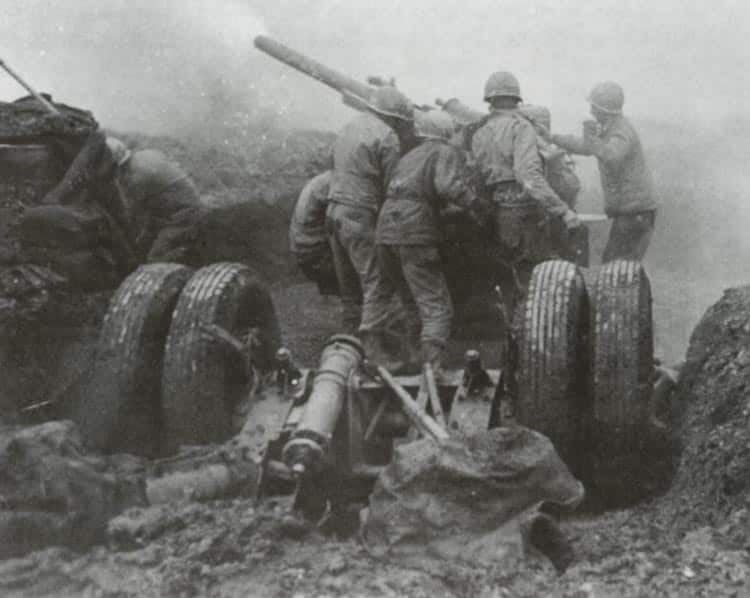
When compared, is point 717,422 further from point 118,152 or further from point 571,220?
point 118,152

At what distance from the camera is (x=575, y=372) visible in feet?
18.9

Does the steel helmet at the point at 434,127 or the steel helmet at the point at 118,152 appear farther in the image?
the steel helmet at the point at 118,152

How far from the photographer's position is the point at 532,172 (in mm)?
7605

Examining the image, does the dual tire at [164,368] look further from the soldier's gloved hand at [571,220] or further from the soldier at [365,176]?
the soldier's gloved hand at [571,220]

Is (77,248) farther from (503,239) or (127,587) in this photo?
(127,587)

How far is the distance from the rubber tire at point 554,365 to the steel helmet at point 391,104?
1848 mm

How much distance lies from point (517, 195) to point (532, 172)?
0.78ft

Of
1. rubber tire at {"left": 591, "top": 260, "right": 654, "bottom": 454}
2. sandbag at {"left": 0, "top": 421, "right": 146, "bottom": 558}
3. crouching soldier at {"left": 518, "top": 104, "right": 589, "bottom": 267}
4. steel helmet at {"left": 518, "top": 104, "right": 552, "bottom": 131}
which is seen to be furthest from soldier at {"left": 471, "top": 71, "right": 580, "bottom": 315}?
sandbag at {"left": 0, "top": 421, "right": 146, "bottom": 558}

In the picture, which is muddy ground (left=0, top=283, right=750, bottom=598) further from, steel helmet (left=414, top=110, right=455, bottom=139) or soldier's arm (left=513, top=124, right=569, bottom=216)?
steel helmet (left=414, top=110, right=455, bottom=139)

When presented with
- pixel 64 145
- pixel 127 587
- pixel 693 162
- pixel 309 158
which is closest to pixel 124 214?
pixel 64 145

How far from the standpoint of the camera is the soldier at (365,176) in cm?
729

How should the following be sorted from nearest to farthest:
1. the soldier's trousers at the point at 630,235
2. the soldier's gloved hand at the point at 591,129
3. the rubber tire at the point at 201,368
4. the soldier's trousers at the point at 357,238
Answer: the rubber tire at the point at 201,368, the soldier's trousers at the point at 357,238, the soldier's trousers at the point at 630,235, the soldier's gloved hand at the point at 591,129

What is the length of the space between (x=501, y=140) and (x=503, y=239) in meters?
0.68

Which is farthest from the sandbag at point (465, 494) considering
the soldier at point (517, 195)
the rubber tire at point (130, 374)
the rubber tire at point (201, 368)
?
the soldier at point (517, 195)
